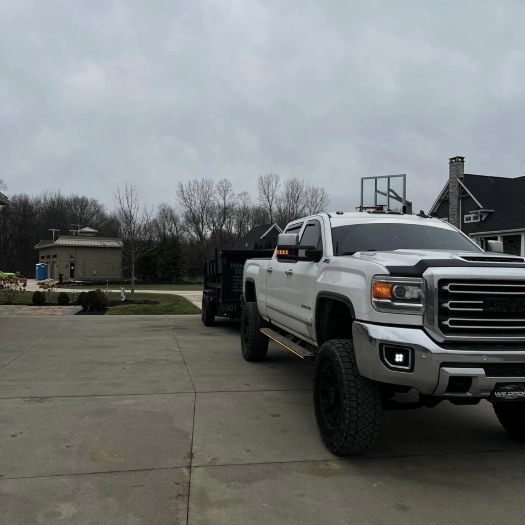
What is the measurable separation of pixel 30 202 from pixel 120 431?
8598cm

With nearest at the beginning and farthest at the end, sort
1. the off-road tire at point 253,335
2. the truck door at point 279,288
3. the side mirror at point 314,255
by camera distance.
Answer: the side mirror at point 314,255
the truck door at point 279,288
the off-road tire at point 253,335

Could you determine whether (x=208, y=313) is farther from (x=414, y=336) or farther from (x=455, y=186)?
(x=455, y=186)

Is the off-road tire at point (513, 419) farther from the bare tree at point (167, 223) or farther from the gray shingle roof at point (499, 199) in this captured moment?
the bare tree at point (167, 223)

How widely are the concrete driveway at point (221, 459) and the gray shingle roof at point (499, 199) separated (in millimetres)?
22894

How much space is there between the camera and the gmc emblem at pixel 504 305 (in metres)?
3.71

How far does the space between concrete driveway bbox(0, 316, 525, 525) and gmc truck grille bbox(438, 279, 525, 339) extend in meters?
1.19

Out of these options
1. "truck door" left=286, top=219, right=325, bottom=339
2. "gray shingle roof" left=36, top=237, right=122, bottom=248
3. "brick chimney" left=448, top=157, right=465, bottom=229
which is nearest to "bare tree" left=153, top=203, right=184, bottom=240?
"gray shingle roof" left=36, top=237, right=122, bottom=248

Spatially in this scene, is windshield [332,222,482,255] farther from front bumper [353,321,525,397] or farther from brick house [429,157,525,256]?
brick house [429,157,525,256]

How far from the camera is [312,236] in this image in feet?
19.4

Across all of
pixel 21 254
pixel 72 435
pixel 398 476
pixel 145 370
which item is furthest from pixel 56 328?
pixel 21 254

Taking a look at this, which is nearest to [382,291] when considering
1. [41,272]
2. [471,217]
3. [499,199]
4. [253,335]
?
[253,335]

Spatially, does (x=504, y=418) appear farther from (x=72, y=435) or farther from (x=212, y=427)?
(x=72, y=435)

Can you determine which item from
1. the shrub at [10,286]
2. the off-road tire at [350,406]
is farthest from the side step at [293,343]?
the shrub at [10,286]

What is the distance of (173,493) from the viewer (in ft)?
11.7
